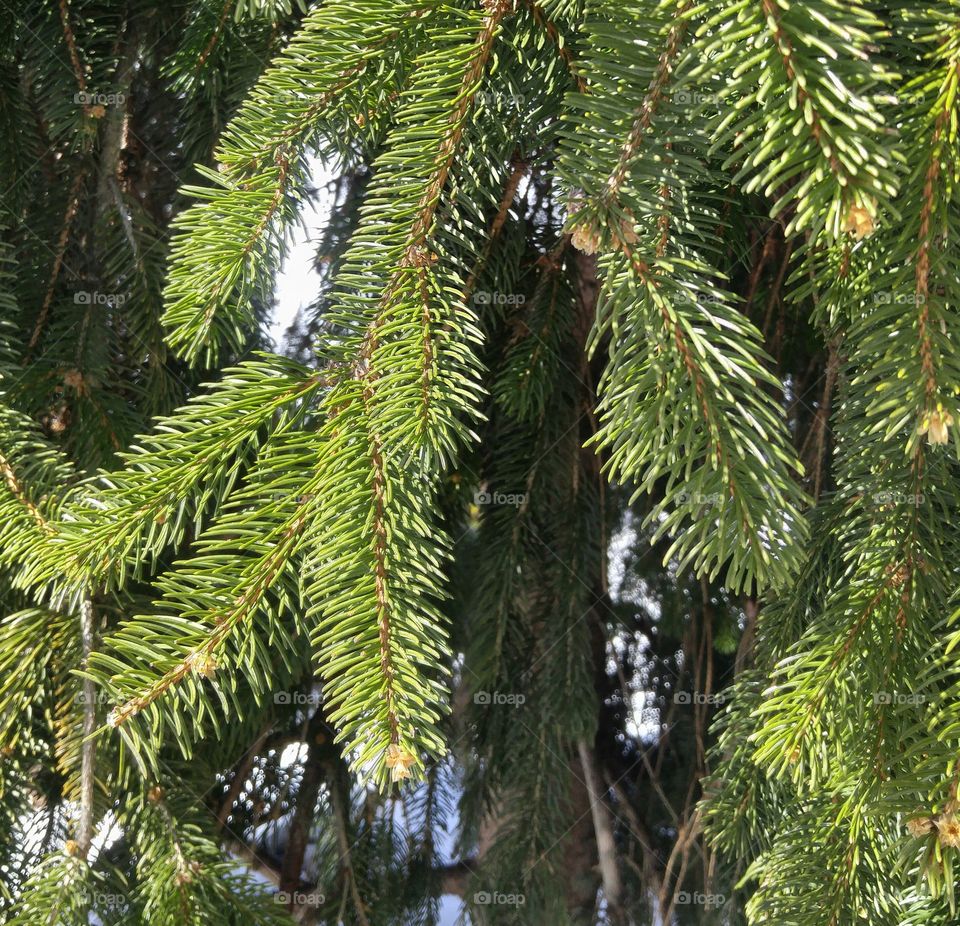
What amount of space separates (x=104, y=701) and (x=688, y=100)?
19.6 inches

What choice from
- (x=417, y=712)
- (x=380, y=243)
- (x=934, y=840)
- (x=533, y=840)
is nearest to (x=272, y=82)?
(x=380, y=243)

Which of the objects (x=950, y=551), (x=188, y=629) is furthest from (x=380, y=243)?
(x=950, y=551)

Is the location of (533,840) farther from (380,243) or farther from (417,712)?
(380,243)

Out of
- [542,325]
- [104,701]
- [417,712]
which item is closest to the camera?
[417,712]

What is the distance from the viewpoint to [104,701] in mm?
611

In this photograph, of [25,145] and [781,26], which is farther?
[25,145]

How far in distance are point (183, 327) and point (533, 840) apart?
58 centimetres

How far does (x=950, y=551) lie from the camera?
18.7 inches

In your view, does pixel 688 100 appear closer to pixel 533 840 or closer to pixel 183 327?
pixel 183 327

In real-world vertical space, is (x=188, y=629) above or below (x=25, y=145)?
below

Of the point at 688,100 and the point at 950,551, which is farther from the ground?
the point at 688,100

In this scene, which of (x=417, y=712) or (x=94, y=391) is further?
(x=94, y=391)

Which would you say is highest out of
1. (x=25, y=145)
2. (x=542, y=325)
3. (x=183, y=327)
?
(x=25, y=145)

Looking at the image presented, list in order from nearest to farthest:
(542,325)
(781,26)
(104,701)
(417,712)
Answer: (781,26), (417,712), (104,701), (542,325)
